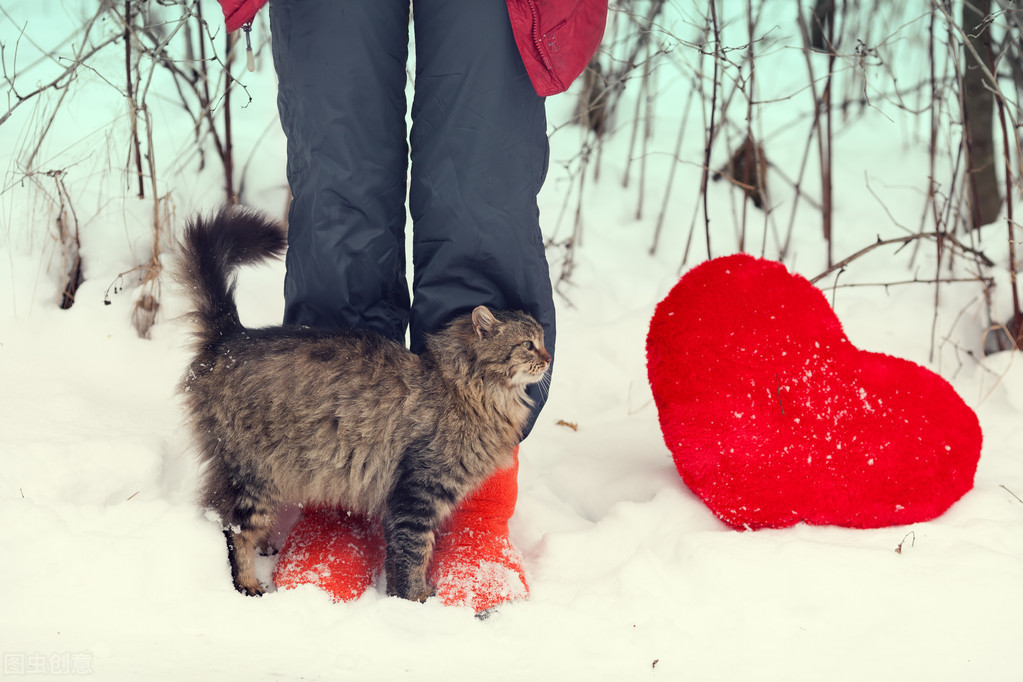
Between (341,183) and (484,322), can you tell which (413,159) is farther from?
(484,322)

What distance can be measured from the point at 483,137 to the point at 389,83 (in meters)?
0.26

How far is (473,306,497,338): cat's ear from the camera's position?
63.4 inches

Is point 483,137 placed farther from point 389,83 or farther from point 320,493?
point 320,493

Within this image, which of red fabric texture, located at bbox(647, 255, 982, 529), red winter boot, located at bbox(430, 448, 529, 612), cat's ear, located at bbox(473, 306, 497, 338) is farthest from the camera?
red fabric texture, located at bbox(647, 255, 982, 529)

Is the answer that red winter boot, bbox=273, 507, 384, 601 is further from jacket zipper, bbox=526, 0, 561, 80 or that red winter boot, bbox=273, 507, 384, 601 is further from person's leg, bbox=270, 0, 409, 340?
jacket zipper, bbox=526, 0, 561, 80

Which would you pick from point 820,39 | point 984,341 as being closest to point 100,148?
point 984,341

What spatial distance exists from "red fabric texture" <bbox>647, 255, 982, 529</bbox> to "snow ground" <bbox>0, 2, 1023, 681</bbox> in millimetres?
74

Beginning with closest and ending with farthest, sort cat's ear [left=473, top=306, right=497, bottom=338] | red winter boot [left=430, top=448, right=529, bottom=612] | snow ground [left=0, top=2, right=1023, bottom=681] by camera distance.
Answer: snow ground [left=0, top=2, right=1023, bottom=681] → red winter boot [left=430, top=448, right=529, bottom=612] → cat's ear [left=473, top=306, right=497, bottom=338]

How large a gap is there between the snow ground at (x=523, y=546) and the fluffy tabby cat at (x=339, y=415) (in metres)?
0.12

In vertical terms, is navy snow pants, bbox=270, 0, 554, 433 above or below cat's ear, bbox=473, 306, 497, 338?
above

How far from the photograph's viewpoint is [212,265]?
64.6 inches

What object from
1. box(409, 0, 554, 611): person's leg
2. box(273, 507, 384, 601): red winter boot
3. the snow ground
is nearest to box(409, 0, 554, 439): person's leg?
box(409, 0, 554, 611): person's leg

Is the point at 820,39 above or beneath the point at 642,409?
above

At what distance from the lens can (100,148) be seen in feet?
8.11
